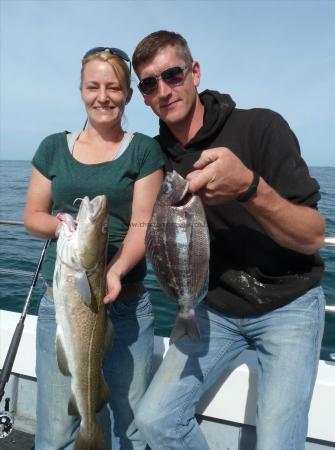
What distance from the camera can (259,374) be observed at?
2.78 metres

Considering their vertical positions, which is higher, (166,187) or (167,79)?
(167,79)

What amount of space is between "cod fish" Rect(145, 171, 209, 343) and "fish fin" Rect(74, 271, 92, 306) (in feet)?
1.58

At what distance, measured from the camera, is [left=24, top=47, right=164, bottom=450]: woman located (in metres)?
2.84

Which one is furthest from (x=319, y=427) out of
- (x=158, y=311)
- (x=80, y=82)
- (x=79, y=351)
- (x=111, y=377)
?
(x=158, y=311)

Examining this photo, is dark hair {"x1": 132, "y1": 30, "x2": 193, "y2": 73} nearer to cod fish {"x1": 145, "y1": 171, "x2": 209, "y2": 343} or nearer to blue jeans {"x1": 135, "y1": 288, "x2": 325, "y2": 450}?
cod fish {"x1": 145, "y1": 171, "x2": 209, "y2": 343}

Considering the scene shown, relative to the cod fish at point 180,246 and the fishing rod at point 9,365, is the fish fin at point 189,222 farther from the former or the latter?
the fishing rod at point 9,365

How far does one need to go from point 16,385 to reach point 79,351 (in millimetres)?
1546

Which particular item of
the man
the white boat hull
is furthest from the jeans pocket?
the white boat hull

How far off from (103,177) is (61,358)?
1.25 m

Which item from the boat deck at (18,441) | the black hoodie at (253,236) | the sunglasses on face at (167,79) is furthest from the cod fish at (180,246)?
the boat deck at (18,441)

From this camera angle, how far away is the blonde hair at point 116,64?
9.32ft

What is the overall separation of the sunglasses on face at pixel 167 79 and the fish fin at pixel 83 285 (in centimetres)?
153

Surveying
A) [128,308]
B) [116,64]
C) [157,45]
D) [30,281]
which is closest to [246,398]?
[128,308]

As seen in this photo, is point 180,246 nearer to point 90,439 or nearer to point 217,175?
point 217,175
